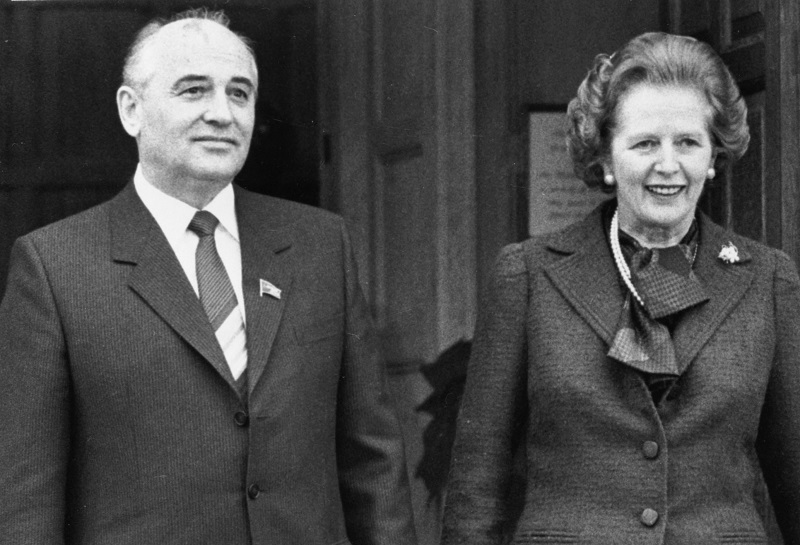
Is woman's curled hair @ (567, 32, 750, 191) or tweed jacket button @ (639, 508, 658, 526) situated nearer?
tweed jacket button @ (639, 508, 658, 526)

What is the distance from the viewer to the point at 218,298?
12.0 ft

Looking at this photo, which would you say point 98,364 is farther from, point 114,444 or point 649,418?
point 649,418

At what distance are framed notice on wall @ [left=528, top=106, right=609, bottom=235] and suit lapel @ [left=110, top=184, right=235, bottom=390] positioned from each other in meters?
2.66

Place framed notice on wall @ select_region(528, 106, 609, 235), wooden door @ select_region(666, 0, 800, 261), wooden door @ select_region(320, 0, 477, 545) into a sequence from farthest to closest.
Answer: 1. framed notice on wall @ select_region(528, 106, 609, 235)
2. wooden door @ select_region(320, 0, 477, 545)
3. wooden door @ select_region(666, 0, 800, 261)

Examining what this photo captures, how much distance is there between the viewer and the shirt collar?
3723 millimetres

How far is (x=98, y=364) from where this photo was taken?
11.5 ft

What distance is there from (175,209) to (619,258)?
104cm

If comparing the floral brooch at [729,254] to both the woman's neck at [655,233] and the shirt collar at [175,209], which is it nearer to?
the woman's neck at [655,233]

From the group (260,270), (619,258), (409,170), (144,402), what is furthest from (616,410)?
(409,170)

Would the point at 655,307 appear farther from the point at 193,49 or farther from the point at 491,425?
the point at 193,49

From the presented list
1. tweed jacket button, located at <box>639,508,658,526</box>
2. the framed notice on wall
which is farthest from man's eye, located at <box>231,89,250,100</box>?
the framed notice on wall

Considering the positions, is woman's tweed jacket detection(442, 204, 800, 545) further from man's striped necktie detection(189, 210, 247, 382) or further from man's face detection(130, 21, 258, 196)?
man's face detection(130, 21, 258, 196)

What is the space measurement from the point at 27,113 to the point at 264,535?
290 centimetres

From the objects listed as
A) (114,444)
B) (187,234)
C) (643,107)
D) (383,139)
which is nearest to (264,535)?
(114,444)
